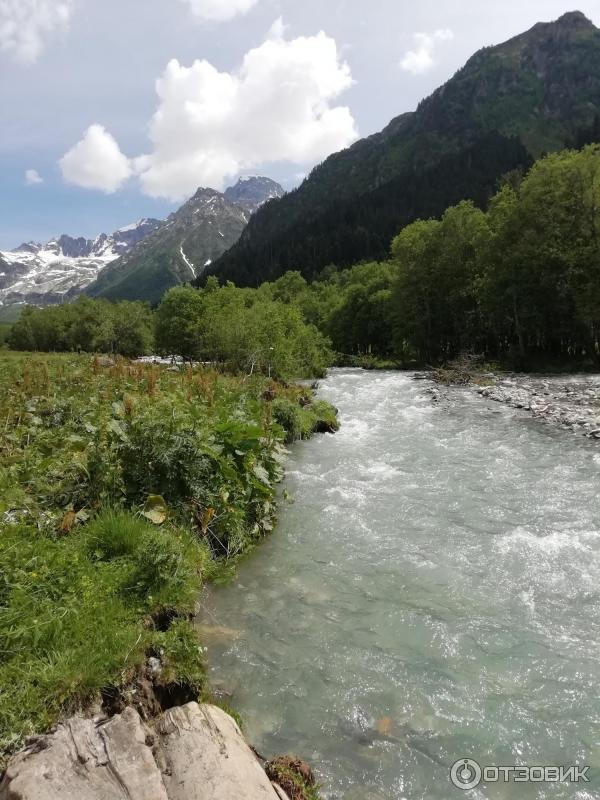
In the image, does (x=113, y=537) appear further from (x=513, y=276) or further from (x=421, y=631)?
(x=513, y=276)

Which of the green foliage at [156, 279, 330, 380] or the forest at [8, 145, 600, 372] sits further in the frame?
the forest at [8, 145, 600, 372]

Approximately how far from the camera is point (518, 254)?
1666 inches

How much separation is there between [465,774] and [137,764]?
352cm

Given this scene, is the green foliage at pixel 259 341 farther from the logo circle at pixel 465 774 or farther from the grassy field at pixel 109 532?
the logo circle at pixel 465 774

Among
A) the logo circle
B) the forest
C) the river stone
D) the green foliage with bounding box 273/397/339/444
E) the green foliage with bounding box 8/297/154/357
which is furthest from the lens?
the green foliage with bounding box 8/297/154/357

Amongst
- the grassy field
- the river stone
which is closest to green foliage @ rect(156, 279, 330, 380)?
the grassy field

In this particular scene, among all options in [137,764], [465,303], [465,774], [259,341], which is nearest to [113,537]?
[137,764]

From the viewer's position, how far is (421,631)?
756 cm

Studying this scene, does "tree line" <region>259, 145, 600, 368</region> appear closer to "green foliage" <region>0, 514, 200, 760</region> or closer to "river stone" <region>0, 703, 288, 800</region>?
"green foliage" <region>0, 514, 200, 760</region>

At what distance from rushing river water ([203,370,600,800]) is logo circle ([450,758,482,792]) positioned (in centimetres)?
9

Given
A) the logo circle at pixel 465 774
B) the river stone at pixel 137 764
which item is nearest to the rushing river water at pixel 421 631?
the logo circle at pixel 465 774

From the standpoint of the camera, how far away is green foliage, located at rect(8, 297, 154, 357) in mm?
86562

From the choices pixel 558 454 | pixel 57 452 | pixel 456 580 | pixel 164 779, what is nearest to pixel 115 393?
pixel 57 452

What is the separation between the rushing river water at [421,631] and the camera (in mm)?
5473
